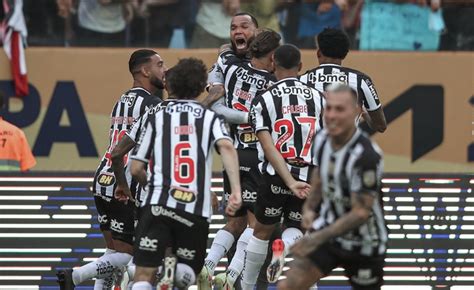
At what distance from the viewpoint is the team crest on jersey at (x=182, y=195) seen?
931cm

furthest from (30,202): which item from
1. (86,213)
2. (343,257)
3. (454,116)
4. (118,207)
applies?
(454,116)

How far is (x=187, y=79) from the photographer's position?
374 inches

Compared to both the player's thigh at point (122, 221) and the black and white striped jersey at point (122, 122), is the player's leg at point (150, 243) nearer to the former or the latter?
the black and white striped jersey at point (122, 122)

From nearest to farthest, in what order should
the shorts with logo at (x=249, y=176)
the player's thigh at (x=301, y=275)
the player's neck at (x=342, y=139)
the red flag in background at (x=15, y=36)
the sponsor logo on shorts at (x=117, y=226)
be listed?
the player's neck at (x=342, y=139) → the player's thigh at (x=301, y=275) → the sponsor logo on shorts at (x=117, y=226) → the shorts with logo at (x=249, y=176) → the red flag in background at (x=15, y=36)

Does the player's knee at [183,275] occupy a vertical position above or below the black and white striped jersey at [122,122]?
below

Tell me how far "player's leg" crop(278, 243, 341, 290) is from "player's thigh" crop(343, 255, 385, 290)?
118 mm

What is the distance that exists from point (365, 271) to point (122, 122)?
3.40 m

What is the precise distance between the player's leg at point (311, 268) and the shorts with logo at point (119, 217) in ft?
9.18

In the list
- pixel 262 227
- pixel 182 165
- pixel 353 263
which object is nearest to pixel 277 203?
pixel 262 227

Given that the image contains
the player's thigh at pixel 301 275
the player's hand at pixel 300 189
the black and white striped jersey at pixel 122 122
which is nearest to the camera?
the player's thigh at pixel 301 275

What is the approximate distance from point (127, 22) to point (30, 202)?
5488 millimetres

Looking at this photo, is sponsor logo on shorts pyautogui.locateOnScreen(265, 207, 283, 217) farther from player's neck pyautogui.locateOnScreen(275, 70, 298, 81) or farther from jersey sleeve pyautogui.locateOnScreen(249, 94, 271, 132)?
player's neck pyautogui.locateOnScreen(275, 70, 298, 81)

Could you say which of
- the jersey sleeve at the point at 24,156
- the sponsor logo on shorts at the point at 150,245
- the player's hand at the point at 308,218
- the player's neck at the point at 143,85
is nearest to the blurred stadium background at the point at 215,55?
the jersey sleeve at the point at 24,156

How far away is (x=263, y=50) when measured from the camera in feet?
38.7
